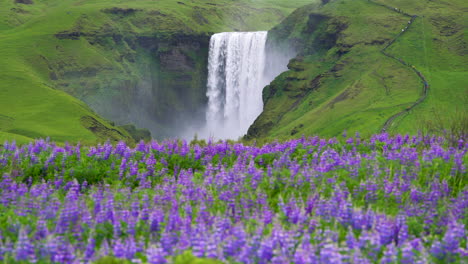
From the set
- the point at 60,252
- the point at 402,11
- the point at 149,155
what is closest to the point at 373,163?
the point at 149,155

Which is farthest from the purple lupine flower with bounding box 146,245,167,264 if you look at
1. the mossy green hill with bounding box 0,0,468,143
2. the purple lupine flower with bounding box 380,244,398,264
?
the mossy green hill with bounding box 0,0,468,143

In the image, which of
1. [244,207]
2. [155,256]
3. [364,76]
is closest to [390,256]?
[155,256]

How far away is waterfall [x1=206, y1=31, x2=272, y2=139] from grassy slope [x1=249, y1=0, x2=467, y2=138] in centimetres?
1003

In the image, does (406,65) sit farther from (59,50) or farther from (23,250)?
(59,50)

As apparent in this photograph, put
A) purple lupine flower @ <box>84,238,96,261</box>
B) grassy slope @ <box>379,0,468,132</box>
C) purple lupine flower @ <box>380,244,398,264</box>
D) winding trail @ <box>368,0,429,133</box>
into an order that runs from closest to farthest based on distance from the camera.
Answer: purple lupine flower @ <box>380,244,398,264</box>
purple lupine flower @ <box>84,238,96,261</box>
winding trail @ <box>368,0,429,133</box>
grassy slope @ <box>379,0,468,132</box>

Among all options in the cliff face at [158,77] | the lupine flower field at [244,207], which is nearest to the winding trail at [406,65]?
the lupine flower field at [244,207]

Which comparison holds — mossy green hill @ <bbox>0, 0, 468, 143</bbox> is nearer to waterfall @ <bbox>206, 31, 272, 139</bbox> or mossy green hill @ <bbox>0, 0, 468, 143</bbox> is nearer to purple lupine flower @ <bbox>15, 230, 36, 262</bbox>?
waterfall @ <bbox>206, 31, 272, 139</bbox>

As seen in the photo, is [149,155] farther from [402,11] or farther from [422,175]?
[402,11]

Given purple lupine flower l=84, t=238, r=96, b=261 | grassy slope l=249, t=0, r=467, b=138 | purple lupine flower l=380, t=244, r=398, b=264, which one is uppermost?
grassy slope l=249, t=0, r=467, b=138

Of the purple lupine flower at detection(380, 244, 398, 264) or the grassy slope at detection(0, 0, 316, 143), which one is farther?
the grassy slope at detection(0, 0, 316, 143)

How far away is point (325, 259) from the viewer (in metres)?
5.89

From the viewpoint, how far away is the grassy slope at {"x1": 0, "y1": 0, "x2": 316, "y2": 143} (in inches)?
2894

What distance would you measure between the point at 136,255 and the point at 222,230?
4.15 ft

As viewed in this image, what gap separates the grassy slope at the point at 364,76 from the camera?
179 ft
